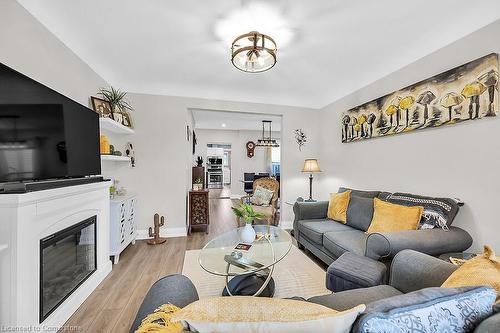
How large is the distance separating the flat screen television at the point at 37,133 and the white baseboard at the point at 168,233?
1.86 m

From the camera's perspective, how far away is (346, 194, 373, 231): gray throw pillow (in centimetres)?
268

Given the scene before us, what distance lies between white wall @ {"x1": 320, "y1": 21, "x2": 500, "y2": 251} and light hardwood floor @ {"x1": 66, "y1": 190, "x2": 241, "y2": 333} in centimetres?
293

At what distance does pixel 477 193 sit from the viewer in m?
2.02

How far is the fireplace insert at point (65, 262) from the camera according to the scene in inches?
62.1

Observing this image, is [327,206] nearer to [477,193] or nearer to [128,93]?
[477,193]

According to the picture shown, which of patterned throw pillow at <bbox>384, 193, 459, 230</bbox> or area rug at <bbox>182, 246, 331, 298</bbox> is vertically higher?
patterned throw pillow at <bbox>384, 193, 459, 230</bbox>

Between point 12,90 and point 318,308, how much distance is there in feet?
6.90

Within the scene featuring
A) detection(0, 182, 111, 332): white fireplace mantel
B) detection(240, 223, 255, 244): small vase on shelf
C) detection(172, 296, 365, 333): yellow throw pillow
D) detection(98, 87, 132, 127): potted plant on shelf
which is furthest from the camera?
detection(98, 87, 132, 127): potted plant on shelf

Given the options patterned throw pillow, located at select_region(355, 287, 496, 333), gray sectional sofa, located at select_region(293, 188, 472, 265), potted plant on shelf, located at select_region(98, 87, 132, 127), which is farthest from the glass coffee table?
Answer: potted plant on shelf, located at select_region(98, 87, 132, 127)

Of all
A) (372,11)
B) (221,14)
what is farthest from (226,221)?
(372,11)

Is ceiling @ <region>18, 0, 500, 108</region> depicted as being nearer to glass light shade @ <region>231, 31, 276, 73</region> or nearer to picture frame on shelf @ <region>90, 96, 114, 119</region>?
glass light shade @ <region>231, 31, 276, 73</region>

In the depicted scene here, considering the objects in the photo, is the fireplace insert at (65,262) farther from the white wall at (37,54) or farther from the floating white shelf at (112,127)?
the white wall at (37,54)

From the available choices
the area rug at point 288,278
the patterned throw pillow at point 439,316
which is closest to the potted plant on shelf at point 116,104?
the area rug at point 288,278

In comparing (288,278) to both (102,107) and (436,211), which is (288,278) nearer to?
(436,211)
